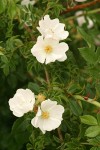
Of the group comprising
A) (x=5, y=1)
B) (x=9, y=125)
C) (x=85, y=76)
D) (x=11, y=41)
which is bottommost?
(x=9, y=125)

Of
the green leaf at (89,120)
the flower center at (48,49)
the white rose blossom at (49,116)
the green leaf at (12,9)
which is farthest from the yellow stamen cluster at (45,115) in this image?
the green leaf at (12,9)

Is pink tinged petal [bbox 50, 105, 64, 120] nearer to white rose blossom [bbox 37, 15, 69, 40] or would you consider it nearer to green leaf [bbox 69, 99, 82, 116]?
green leaf [bbox 69, 99, 82, 116]

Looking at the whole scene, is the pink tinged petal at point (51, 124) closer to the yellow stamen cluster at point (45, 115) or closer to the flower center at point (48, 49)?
the yellow stamen cluster at point (45, 115)

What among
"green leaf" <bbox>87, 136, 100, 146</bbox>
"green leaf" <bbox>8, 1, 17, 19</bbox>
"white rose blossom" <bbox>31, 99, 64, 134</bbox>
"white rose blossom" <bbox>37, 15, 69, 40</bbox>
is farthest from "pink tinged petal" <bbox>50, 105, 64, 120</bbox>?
"green leaf" <bbox>8, 1, 17, 19</bbox>

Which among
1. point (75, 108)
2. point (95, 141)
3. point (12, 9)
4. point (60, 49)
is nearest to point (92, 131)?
point (95, 141)

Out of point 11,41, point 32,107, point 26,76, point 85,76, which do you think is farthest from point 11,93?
point 32,107

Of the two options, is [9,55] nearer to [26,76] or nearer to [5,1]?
[5,1]

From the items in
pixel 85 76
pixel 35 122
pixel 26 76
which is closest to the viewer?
pixel 35 122
